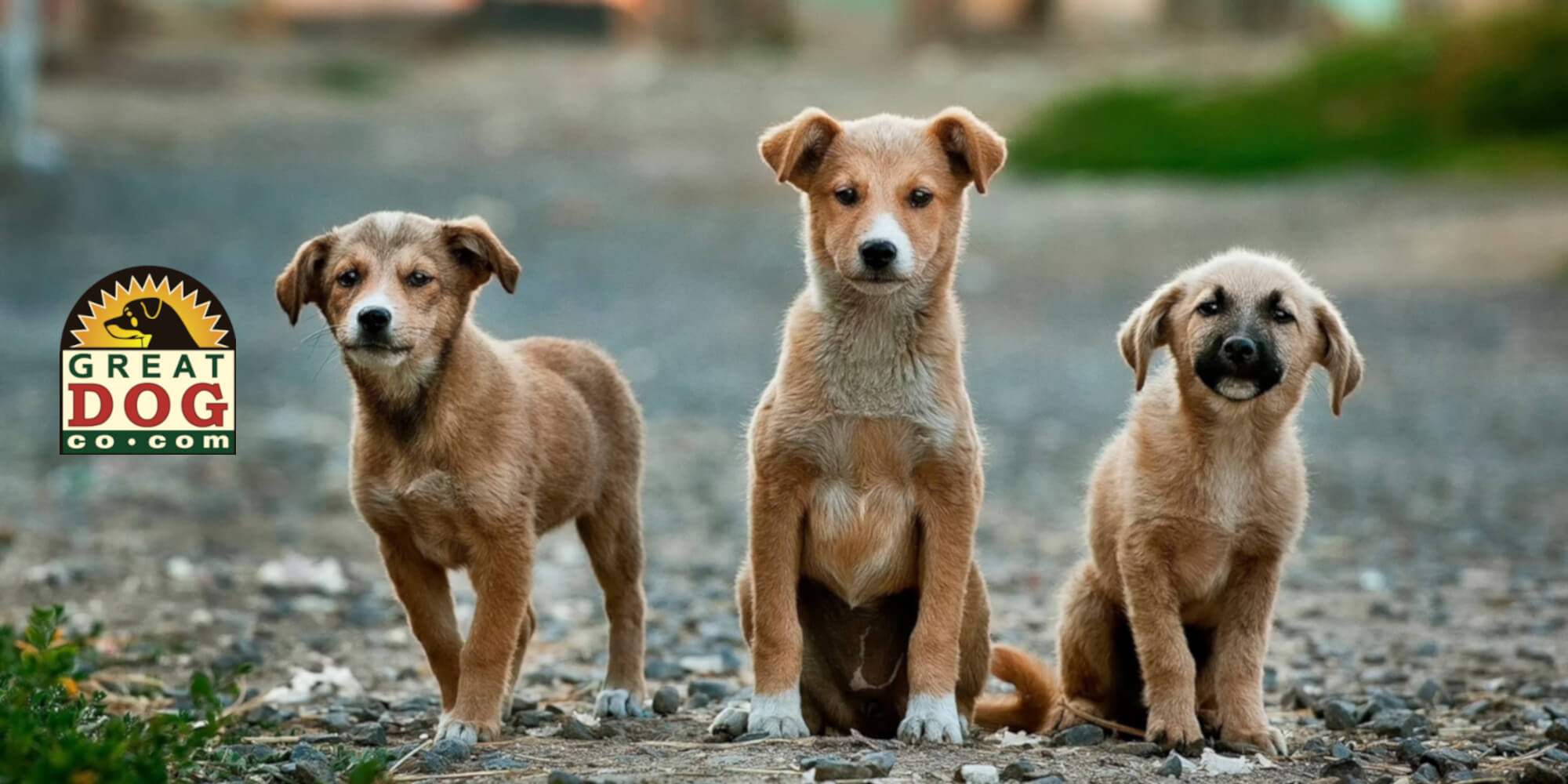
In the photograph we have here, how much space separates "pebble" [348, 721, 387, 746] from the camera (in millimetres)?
5316

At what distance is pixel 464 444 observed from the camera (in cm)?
516

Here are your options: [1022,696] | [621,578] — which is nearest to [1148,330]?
[1022,696]

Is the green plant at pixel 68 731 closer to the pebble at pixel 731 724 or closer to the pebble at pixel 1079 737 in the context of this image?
the pebble at pixel 731 724

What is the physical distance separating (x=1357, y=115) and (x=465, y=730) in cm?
1943

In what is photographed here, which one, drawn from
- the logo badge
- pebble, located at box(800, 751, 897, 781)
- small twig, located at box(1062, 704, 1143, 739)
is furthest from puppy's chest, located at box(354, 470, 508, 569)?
small twig, located at box(1062, 704, 1143, 739)

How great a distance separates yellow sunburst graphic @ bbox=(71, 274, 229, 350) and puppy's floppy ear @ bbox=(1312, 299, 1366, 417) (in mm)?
3120

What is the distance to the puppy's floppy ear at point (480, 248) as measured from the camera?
5.22 m

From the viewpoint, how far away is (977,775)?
15.5ft

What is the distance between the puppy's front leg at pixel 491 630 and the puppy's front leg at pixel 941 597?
1.09 metres

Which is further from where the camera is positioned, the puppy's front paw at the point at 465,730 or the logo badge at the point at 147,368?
the logo badge at the point at 147,368

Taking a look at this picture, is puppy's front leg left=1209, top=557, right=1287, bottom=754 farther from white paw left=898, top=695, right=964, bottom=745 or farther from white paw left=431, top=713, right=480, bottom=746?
white paw left=431, top=713, right=480, bottom=746

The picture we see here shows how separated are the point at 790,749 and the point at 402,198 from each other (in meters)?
16.4

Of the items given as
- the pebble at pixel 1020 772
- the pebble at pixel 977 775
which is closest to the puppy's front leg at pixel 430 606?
the pebble at pixel 977 775

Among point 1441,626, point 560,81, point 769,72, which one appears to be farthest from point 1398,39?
point 1441,626
